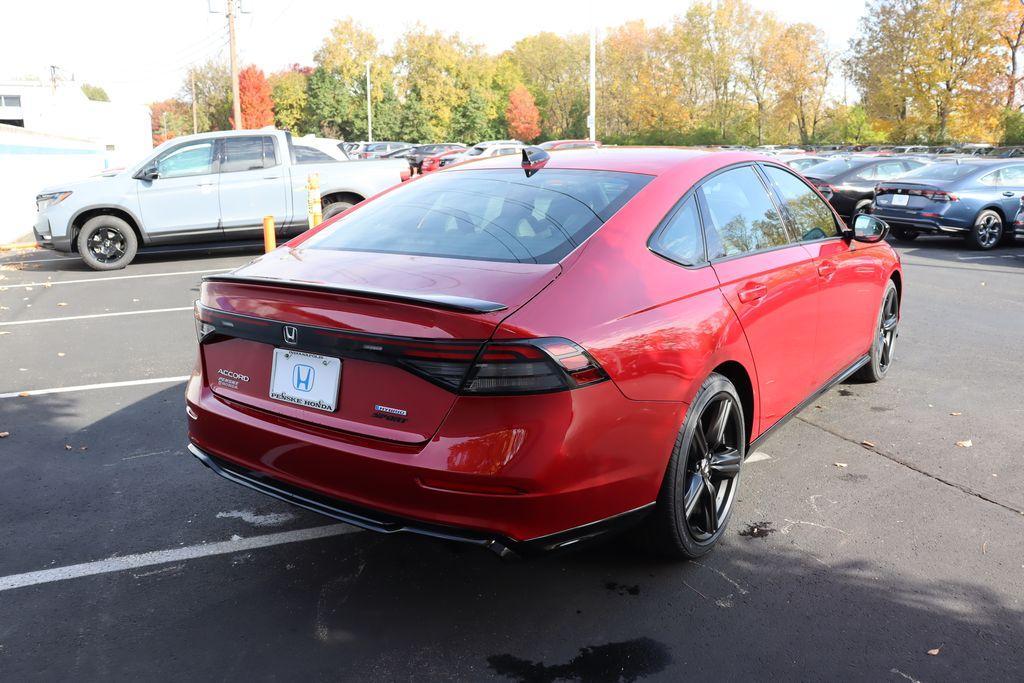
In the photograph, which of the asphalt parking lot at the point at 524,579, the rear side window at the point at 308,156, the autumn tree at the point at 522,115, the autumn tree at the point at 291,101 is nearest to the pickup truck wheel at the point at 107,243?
the rear side window at the point at 308,156

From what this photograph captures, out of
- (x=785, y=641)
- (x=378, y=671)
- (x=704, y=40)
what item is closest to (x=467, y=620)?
(x=378, y=671)

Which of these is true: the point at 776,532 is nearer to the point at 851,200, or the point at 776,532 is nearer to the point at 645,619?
the point at 645,619

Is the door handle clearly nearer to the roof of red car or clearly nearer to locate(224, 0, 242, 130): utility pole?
the roof of red car

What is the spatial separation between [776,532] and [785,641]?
0.88 meters

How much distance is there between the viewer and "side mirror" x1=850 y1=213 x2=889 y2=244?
4.87m

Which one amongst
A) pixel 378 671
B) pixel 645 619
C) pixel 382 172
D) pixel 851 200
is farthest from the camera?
pixel 851 200

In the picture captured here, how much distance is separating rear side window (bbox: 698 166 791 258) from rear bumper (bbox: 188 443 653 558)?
4.25 feet

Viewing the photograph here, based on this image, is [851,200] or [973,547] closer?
[973,547]

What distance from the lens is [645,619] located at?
3.01 meters

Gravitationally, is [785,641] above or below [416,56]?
below

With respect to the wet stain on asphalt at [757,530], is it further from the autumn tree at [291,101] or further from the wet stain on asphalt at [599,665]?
the autumn tree at [291,101]

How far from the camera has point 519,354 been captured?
99.4 inches

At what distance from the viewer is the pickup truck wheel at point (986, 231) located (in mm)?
13991

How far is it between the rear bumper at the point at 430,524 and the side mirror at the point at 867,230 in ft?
8.92
